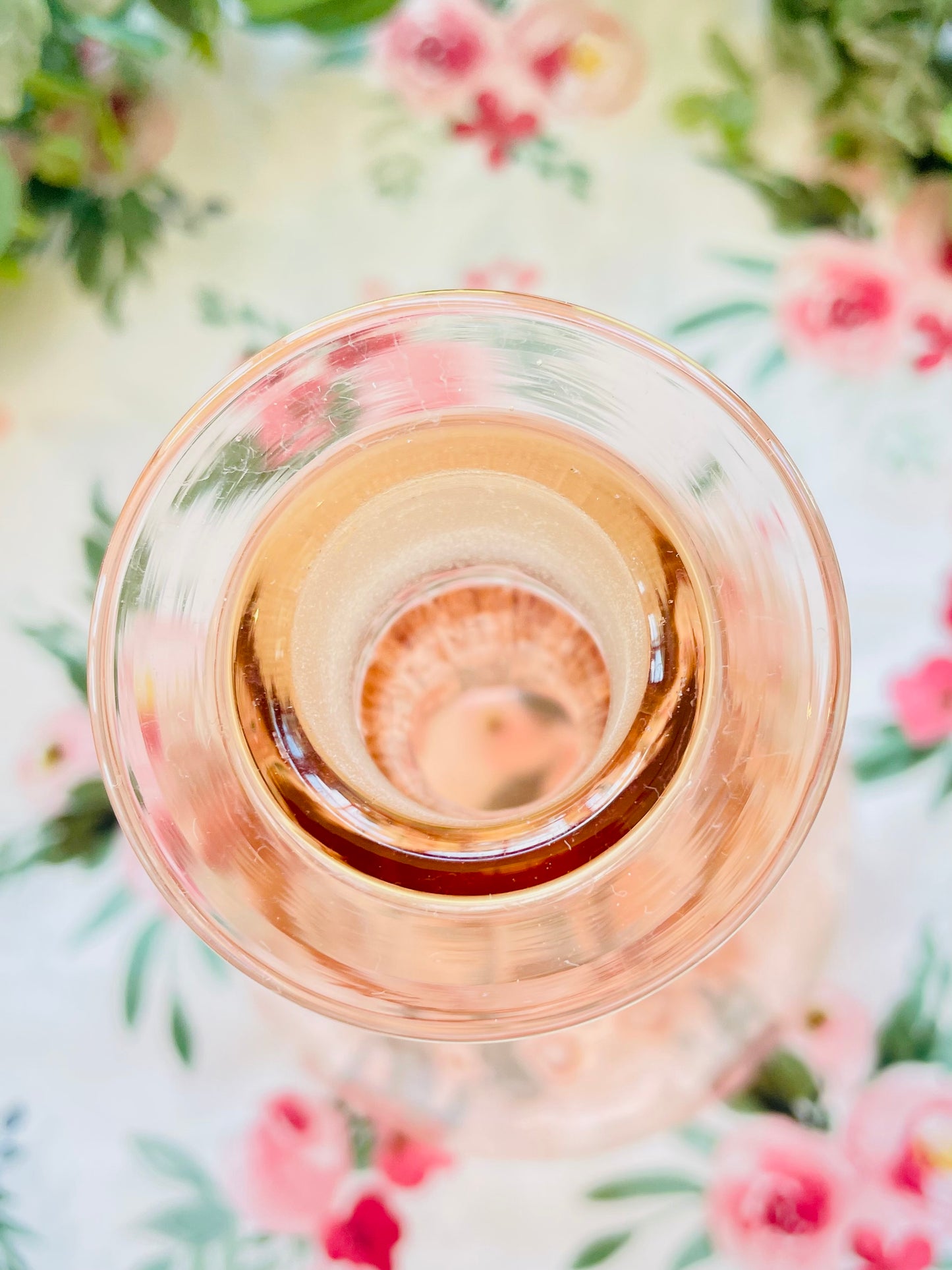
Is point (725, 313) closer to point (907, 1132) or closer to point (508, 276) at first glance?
point (508, 276)

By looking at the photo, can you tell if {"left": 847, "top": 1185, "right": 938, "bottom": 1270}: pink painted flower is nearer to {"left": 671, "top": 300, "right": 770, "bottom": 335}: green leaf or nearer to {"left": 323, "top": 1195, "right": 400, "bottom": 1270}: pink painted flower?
{"left": 323, "top": 1195, "right": 400, "bottom": 1270}: pink painted flower

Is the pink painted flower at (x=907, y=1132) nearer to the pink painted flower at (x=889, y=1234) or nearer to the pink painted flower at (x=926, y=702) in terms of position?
the pink painted flower at (x=889, y=1234)

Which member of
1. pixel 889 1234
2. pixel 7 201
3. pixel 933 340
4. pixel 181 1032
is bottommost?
pixel 889 1234

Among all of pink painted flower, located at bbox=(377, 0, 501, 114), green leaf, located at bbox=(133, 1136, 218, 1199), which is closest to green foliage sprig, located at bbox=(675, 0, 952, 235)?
pink painted flower, located at bbox=(377, 0, 501, 114)

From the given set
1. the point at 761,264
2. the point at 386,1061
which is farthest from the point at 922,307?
the point at 386,1061

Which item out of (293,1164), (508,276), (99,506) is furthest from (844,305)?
(293,1164)

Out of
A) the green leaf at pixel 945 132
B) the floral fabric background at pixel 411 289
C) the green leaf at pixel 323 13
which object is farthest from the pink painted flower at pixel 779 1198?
the green leaf at pixel 323 13
